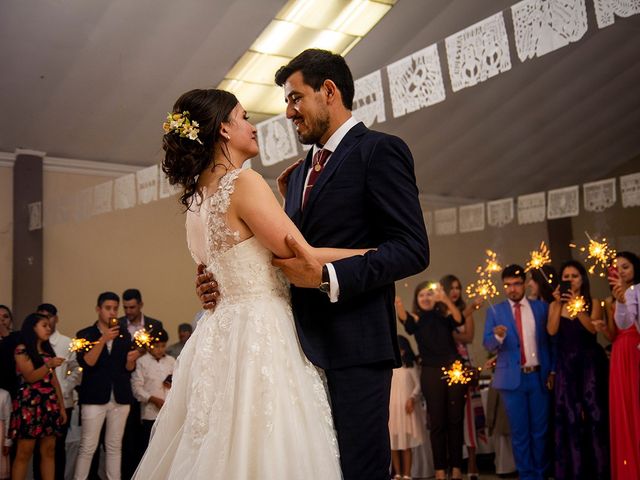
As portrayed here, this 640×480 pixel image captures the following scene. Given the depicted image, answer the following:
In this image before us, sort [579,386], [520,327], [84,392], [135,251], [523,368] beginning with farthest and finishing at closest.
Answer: [135,251] < [84,392] < [520,327] < [523,368] < [579,386]

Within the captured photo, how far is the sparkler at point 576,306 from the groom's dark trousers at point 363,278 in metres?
3.26

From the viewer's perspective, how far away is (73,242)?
26.2ft

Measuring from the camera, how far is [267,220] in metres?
1.77

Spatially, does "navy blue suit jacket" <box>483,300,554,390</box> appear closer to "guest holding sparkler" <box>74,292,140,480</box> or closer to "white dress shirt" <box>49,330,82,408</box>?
"guest holding sparkler" <box>74,292,140,480</box>

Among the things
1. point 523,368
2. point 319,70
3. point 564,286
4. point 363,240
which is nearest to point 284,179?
point 319,70

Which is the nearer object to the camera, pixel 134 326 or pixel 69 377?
pixel 69 377

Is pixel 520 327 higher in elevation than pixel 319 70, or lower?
lower

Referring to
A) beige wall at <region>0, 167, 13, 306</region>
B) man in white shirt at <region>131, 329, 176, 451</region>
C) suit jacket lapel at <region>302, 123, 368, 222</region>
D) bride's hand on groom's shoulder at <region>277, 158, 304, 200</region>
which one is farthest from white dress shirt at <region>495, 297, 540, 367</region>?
beige wall at <region>0, 167, 13, 306</region>

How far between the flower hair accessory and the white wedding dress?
16cm

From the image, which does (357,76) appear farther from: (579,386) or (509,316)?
(579,386)

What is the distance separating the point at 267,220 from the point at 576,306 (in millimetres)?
3475

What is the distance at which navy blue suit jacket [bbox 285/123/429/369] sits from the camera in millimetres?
1666

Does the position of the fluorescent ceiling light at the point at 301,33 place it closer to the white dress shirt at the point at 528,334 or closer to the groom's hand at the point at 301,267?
the white dress shirt at the point at 528,334

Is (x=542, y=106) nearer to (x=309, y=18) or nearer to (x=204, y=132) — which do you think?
(x=309, y=18)
